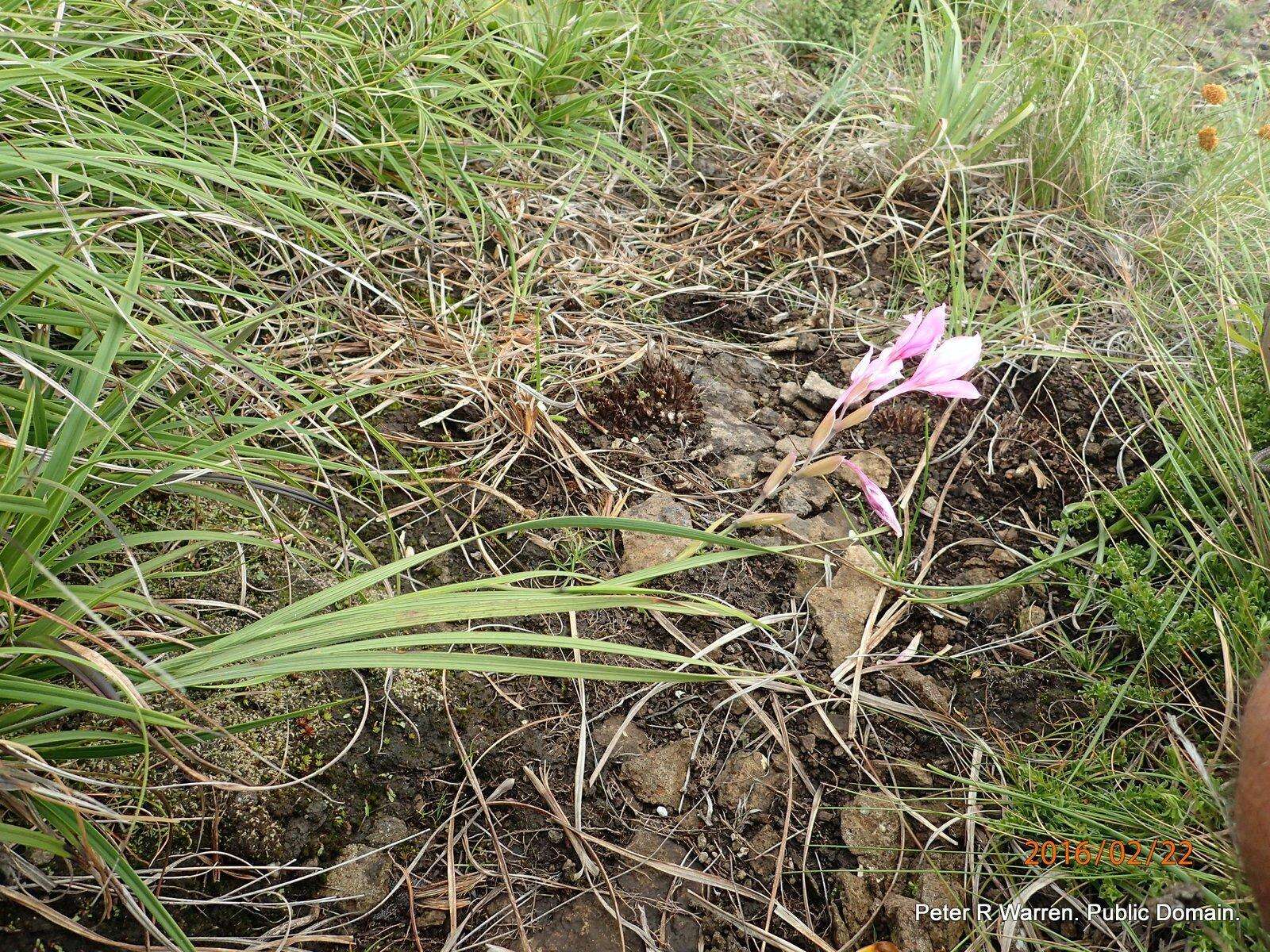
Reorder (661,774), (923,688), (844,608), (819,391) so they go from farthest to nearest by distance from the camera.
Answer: (819,391) < (844,608) < (923,688) < (661,774)

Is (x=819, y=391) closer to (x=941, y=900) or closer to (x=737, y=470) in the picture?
(x=737, y=470)

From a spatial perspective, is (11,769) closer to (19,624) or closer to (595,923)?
(19,624)

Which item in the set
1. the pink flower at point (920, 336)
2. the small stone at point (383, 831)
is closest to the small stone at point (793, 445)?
the pink flower at point (920, 336)

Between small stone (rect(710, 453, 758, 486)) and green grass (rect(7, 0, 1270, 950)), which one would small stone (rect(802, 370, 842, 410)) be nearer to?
small stone (rect(710, 453, 758, 486))

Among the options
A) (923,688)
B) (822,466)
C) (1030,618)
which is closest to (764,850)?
(923,688)

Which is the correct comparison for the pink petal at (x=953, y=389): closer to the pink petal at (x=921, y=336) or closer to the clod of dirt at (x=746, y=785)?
the pink petal at (x=921, y=336)
